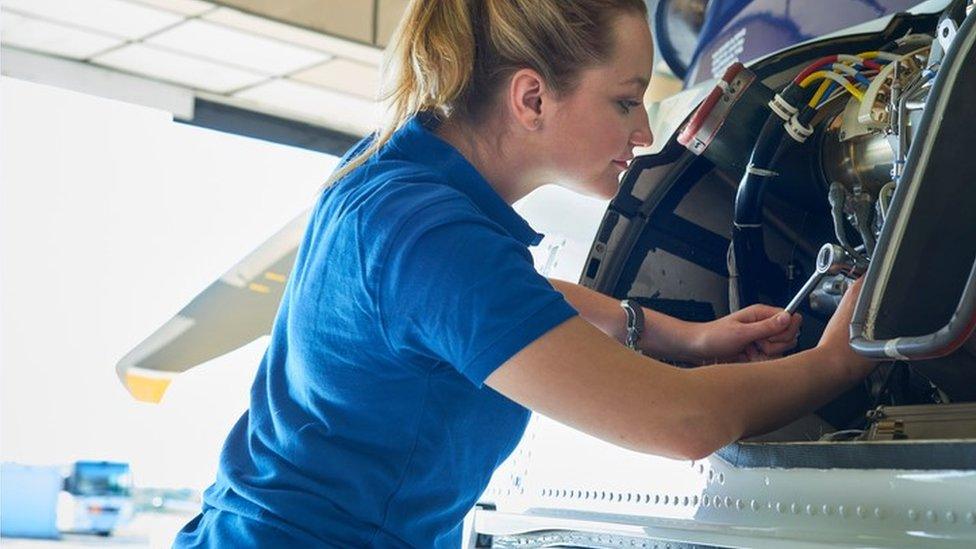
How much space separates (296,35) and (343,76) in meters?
0.56

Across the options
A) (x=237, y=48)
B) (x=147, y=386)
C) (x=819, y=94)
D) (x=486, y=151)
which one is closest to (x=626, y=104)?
(x=486, y=151)

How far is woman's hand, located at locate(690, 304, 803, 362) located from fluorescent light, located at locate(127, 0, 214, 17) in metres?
4.37

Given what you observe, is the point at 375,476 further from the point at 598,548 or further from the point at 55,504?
the point at 55,504

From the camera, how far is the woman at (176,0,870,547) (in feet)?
3.70

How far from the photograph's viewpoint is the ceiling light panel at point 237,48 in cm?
583

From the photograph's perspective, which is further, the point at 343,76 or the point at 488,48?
the point at 343,76

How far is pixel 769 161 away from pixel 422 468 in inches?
29.8

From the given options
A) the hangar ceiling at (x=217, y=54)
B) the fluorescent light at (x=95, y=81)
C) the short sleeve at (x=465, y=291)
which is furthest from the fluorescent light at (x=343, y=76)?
the short sleeve at (x=465, y=291)

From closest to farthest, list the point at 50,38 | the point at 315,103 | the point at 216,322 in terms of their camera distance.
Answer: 1. the point at 50,38
2. the point at 315,103
3. the point at 216,322

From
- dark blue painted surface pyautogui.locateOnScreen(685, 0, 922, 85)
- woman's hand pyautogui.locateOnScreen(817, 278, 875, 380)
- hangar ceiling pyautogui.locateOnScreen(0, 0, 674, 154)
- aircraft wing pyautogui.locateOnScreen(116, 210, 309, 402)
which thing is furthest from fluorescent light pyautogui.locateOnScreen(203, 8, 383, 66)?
woman's hand pyautogui.locateOnScreen(817, 278, 875, 380)

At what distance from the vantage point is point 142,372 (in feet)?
23.5

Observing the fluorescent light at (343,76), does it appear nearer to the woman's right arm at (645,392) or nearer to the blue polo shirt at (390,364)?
the blue polo shirt at (390,364)

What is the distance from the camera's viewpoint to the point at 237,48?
6.01 metres

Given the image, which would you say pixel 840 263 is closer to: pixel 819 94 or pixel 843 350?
pixel 843 350
